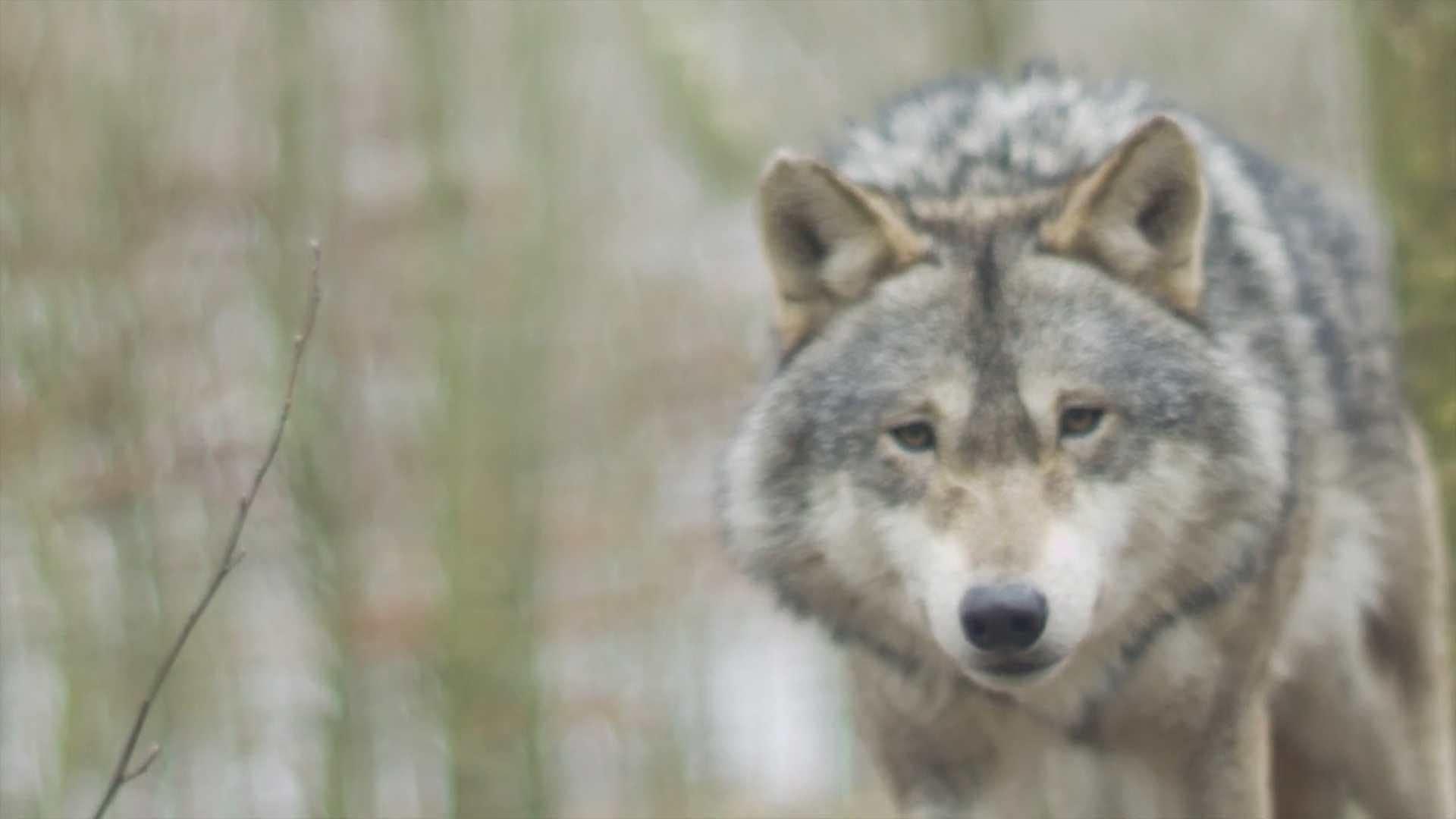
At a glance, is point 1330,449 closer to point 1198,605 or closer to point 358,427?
point 1198,605

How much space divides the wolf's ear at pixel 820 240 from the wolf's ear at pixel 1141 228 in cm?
38

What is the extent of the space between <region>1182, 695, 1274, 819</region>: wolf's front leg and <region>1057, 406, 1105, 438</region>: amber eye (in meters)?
0.93

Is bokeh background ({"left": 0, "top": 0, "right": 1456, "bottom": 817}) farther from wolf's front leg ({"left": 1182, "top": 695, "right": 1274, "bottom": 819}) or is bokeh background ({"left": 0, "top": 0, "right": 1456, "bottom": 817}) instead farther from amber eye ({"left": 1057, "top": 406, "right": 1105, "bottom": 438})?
amber eye ({"left": 1057, "top": 406, "right": 1105, "bottom": 438})

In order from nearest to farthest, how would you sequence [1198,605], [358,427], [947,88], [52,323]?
1. [1198,605]
2. [947,88]
3. [52,323]
4. [358,427]

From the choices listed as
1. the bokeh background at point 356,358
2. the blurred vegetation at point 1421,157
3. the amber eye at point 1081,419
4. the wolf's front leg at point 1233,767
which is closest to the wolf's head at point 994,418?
the amber eye at point 1081,419

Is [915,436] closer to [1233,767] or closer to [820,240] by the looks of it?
[820,240]

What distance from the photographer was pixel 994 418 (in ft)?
14.0

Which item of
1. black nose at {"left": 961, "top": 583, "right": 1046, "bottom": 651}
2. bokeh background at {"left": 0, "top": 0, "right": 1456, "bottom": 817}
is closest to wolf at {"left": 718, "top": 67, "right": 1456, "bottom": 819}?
black nose at {"left": 961, "top": 583, "right": 1046, "bottom": 651}

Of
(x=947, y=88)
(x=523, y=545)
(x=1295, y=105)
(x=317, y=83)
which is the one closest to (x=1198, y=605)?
(x=947, y=88)

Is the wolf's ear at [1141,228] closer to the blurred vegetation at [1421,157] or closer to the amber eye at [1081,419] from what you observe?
the amber eye at [1081,419]

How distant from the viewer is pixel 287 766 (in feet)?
28.9

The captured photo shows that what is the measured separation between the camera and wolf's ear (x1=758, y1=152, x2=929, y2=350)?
4.54m

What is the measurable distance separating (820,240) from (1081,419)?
32.5 inches

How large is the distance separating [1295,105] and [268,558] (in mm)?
6036
